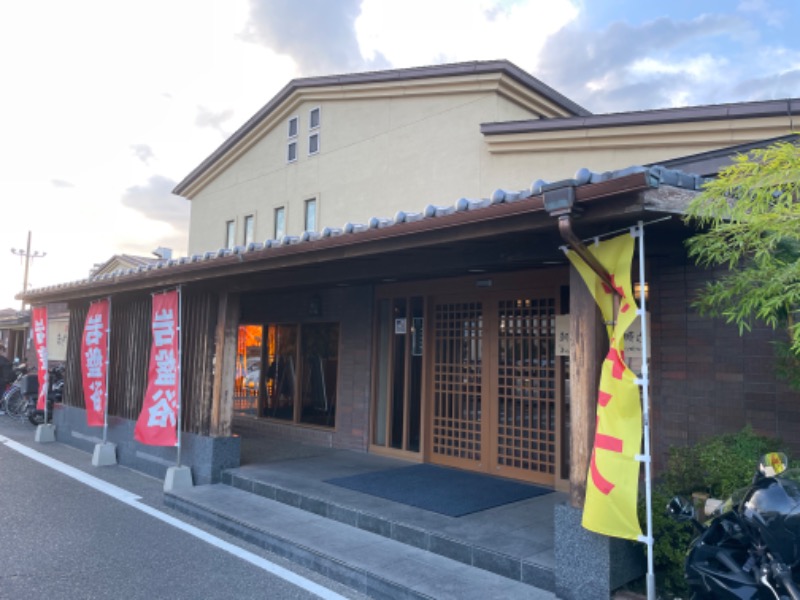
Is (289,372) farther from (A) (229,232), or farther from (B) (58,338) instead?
(B) (58,338)

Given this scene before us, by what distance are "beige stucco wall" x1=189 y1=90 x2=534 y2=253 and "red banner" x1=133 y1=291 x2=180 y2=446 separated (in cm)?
435

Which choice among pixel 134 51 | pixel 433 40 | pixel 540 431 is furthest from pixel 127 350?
pixel 433 40

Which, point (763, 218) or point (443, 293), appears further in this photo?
point (443, 293)

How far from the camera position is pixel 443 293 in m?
7.84

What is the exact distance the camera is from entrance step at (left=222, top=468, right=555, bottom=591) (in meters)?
4.37

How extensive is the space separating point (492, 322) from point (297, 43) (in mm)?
8565

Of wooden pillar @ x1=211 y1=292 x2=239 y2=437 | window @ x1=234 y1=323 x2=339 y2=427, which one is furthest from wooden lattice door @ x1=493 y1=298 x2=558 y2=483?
wooden pillar @ x1=211 y1=292 x2=239 y2=437

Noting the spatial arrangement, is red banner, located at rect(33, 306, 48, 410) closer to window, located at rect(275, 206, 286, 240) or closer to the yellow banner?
window, located at rect(275, 206, 286, 240)

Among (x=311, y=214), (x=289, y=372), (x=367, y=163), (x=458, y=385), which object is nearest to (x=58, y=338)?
(x=311, y=214)

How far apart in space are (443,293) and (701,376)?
3.44 metres

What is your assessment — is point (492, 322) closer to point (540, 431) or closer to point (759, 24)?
point (540, 431)

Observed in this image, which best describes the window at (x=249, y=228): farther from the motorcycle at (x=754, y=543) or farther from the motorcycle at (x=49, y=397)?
the motorcycle at (x=754, y=543)

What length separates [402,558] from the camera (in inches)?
189

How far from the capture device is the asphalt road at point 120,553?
14.9 feet
